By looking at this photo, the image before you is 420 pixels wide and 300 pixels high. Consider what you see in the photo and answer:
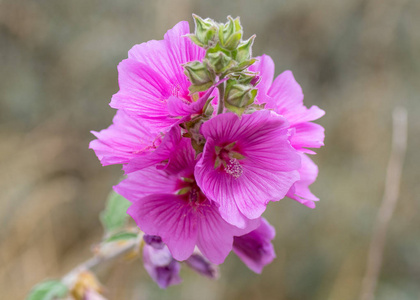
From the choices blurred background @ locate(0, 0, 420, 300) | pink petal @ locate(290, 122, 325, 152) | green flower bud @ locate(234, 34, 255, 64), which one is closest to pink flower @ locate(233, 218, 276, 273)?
pink petal @ locate(290, 122, 325, 152)

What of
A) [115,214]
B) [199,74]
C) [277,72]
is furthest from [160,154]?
[277,72]

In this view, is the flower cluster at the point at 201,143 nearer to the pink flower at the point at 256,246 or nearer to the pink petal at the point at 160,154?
the pink petal at the point at 160,154

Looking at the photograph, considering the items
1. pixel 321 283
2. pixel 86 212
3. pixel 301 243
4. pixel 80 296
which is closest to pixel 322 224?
pixel 301 243

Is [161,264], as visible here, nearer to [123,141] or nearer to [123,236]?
[123,236]

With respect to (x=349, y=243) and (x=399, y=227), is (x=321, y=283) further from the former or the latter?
(x=399, y=227)

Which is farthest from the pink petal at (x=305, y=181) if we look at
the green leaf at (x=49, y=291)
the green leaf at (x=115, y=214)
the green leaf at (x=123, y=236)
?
the green leaf at (x=49, y=291)

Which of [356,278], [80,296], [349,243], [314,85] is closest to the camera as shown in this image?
[80,296]
